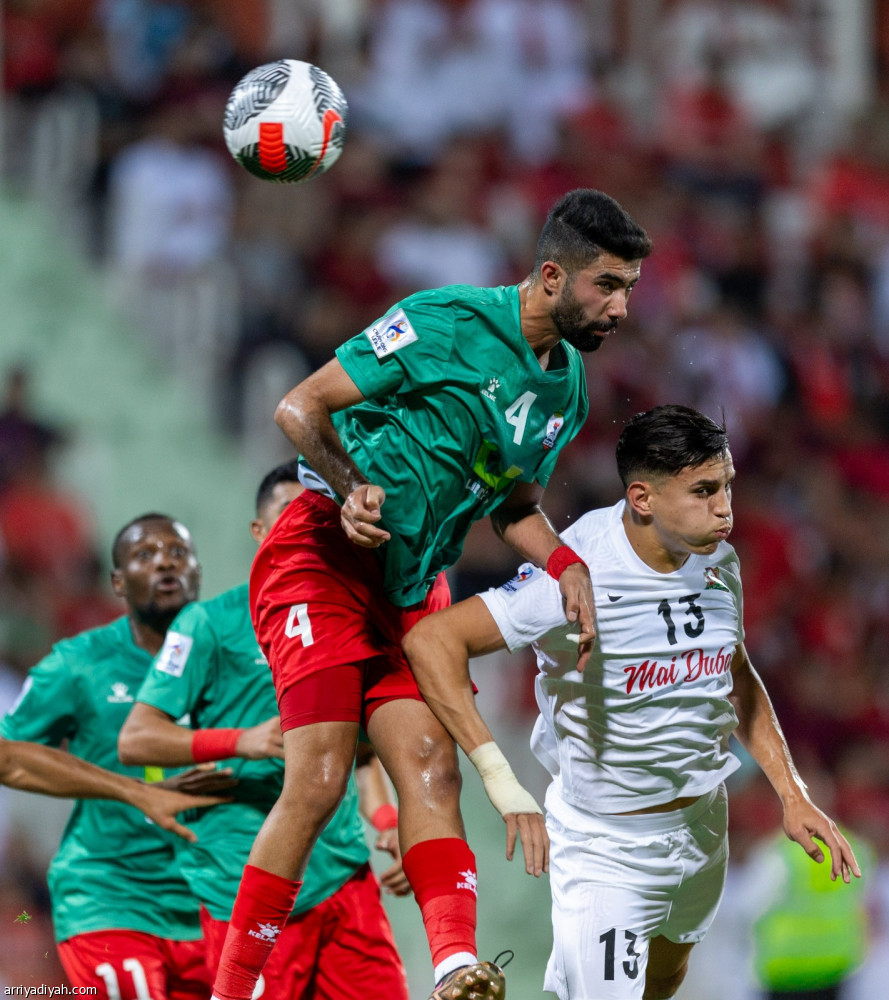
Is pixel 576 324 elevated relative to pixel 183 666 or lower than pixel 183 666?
elevated

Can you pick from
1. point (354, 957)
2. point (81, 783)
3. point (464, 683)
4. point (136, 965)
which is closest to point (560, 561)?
point (464, 683)

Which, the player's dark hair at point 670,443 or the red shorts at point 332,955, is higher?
the player's dark hair at point 670,443

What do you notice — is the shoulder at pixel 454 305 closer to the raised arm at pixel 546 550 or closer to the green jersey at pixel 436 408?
the green jersey at pixel 436 408

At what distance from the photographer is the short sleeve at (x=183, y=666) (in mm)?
4734

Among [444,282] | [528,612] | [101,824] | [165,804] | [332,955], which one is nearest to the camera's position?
[528,612]

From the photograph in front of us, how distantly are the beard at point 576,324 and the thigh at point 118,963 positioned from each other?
2.38m

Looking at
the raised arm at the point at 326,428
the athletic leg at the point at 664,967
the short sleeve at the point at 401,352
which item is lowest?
the athletic leg at the point at 664,967

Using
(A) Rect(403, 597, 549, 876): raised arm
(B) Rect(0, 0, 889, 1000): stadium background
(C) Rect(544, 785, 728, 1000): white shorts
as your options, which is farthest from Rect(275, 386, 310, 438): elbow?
(B) Rect(0, 0, 889, 1000): stadium background

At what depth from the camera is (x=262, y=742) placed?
173 inches

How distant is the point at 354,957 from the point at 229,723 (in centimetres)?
82

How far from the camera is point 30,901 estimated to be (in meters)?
6.93

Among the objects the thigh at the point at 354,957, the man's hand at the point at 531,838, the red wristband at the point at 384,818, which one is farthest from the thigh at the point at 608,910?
the red wristband at the point at 384,818

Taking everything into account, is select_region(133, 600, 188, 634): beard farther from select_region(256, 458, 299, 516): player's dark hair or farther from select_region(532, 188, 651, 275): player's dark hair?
select_region(532, 188, 651, 275): player's dark hair

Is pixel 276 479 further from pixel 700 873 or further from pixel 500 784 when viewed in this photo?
pixel 700 873
